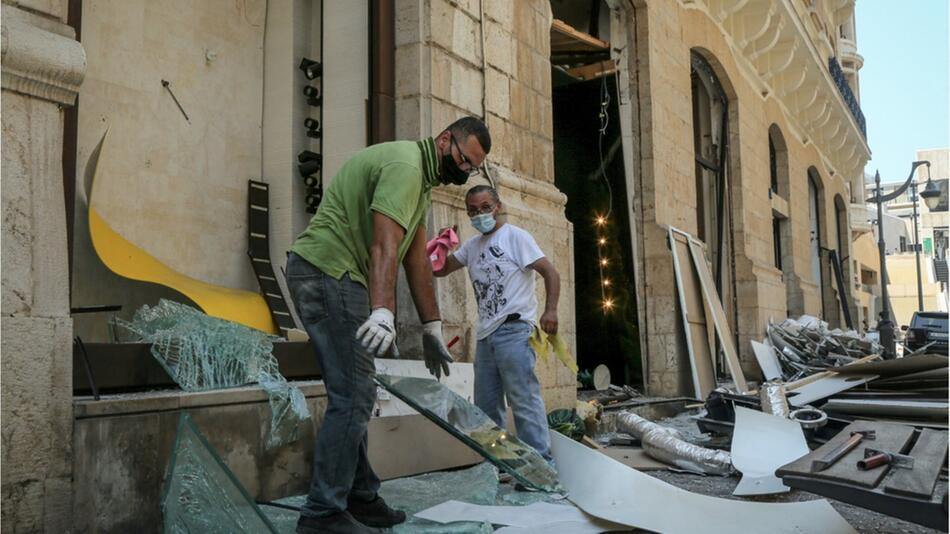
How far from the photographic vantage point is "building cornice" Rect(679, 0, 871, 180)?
499 inches

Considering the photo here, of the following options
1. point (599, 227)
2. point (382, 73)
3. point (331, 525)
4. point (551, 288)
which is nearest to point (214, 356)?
point (331, 525)

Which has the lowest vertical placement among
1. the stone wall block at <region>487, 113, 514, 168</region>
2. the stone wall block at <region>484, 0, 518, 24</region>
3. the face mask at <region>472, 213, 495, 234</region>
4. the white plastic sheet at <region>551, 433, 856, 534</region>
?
the white plastic sheet at <region>551, 433, 856, 534</region>

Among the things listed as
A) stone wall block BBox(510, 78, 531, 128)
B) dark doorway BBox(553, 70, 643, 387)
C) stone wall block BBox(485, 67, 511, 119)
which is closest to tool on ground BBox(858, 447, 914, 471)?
stone wall block BBox(485, 67, 511, 119)

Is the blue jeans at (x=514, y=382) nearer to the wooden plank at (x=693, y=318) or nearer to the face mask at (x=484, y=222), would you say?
the face mask at (x=484, y=222)

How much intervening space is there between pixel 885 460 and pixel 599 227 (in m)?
5.94

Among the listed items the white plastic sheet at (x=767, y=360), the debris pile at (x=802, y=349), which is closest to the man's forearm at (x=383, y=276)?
the debris pile at (x=802, y=349)

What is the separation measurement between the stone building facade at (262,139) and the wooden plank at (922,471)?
8.77ft

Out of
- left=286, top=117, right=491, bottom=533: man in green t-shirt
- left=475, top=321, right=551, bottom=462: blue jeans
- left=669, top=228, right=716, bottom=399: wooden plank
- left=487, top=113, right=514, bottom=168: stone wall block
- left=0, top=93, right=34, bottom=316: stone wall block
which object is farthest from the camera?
left=669, top=228, right=716, bottom=399: wooden plank

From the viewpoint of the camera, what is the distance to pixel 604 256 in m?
8.91

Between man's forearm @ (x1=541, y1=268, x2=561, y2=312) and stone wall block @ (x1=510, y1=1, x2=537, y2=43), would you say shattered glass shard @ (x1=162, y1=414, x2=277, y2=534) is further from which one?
stone wall block @ (x1=510, y1=1, x2=537, y2=43)

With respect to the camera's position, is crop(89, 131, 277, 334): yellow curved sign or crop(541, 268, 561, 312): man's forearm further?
crop(541, 268, 561, 312): man's forearm

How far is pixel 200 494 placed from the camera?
278 cm

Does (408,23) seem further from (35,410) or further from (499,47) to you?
(35,410)

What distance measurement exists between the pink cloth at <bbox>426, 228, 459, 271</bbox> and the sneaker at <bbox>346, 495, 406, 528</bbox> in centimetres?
178
